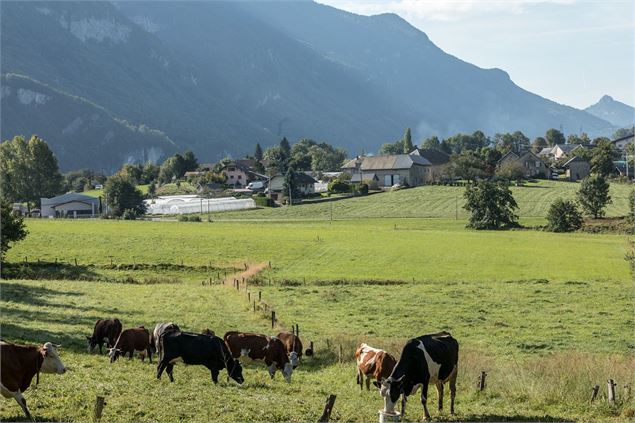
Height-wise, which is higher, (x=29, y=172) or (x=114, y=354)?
(x=29, y=172)

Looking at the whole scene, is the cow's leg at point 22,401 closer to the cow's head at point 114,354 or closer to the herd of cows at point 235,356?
the herd of cows at point 235,356

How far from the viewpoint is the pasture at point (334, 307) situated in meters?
17.4

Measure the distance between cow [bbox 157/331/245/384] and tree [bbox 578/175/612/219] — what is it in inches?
3092

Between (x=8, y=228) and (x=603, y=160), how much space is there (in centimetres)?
11900

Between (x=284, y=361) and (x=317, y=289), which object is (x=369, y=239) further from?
(x=284, y=361)

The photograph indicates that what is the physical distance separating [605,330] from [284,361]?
17.5 m

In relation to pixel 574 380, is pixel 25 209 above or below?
above

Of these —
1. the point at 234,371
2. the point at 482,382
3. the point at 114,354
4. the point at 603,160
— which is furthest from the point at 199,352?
the point at 603,160

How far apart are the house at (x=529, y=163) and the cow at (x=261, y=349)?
133 metres

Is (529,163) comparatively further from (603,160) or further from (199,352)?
(199,352)

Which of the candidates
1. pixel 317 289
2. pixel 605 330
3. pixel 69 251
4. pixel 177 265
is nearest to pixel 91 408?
pixel 605 330

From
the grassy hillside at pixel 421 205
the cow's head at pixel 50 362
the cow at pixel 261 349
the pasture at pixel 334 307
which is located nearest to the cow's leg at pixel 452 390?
the pasture at pixel 334 307

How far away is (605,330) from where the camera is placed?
107 feet

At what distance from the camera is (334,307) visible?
127 feet
